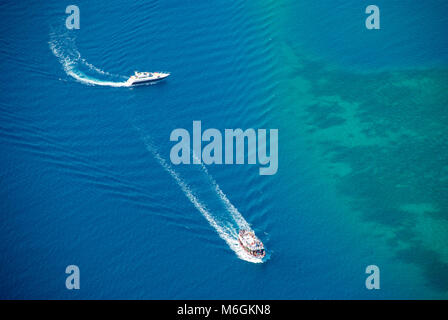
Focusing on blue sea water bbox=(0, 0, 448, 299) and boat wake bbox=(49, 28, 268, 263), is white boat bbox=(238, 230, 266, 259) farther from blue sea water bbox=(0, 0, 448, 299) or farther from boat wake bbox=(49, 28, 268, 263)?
blue sea water bbox=(0, 0, 448, 299)

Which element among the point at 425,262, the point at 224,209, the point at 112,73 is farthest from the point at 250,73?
the point at 425,262

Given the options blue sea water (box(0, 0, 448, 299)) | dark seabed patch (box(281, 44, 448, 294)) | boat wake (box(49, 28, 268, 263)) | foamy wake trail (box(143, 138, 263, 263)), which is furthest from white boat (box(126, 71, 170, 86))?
dark seabed patch (box(281, 44, 448, 294))

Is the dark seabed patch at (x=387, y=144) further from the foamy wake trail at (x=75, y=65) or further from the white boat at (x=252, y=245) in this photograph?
the foamy wake trail at (x=75, y=65)

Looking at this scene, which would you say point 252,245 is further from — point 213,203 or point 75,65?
point 75,65

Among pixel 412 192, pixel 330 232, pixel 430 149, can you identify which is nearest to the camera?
pixel 330 232

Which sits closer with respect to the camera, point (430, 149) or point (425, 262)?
point (425, 262)

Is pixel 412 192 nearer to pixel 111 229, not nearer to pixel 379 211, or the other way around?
pixel 379 211
